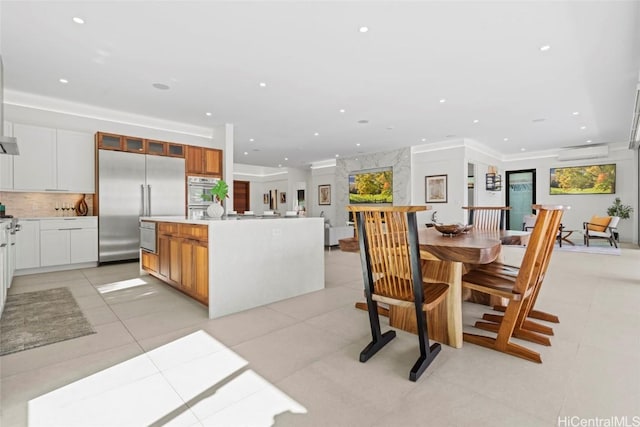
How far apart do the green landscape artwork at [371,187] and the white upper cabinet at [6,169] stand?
27.2ft

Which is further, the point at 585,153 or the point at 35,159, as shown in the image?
the point at 585,153

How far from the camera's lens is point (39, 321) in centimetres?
276

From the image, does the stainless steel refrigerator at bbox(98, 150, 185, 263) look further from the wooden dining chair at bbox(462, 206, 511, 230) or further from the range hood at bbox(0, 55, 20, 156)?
the wooden dining chair at bbox(462, 206, 511, 230)

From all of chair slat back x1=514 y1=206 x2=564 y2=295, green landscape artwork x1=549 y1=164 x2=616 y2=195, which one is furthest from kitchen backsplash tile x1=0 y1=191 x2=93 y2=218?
green landscape artwork x1=549 y1=164 x2=616 y2=195

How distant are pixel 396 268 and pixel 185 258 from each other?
7.98ft

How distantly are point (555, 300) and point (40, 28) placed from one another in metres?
6.08

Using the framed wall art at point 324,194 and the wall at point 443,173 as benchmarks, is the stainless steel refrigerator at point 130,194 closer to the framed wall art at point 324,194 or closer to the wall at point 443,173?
the framed wall art at point 324,194

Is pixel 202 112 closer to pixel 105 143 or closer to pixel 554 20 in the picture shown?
pixel 105 143

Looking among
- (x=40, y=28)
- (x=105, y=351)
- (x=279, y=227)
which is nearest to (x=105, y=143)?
(x=40, y=28)

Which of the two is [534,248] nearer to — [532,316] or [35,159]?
[532,316]

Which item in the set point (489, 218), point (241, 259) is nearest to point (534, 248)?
point (489, 218)

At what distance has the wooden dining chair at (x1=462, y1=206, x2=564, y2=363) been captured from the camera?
6.61ft

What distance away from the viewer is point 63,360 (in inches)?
81.3

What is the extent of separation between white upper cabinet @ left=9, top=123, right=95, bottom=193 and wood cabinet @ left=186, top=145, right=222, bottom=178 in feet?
5.43
